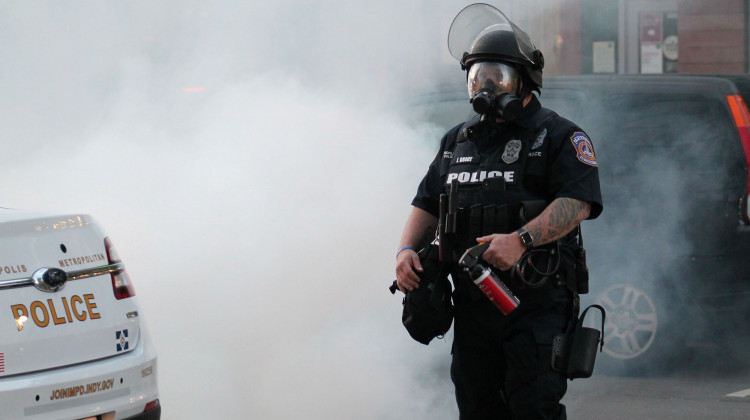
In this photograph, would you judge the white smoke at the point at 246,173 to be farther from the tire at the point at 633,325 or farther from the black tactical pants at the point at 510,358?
the black tactical pants at the point at 510,358

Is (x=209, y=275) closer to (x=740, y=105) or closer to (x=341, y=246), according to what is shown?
(x=341, y=246)

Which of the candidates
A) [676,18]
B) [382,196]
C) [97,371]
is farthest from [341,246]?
[676,18]

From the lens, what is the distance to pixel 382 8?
20.5 feet

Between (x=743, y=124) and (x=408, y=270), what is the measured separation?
280 centimetres

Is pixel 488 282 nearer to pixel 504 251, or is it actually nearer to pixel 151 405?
pixel 504 251

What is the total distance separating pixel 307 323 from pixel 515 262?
203 centimetres

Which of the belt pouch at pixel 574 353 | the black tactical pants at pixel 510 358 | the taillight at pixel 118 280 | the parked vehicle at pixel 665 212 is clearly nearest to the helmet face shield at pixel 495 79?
the black tactical pants at pixel 510 358

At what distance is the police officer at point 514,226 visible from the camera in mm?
2973

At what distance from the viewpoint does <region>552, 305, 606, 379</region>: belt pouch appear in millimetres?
2980

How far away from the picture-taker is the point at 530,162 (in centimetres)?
307

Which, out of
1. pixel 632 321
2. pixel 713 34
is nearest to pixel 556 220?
pixel 632 321

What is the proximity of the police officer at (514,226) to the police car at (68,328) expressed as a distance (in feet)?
2.79

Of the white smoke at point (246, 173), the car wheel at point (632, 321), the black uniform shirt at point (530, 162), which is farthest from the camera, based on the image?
the car wheel at point (632, 321)

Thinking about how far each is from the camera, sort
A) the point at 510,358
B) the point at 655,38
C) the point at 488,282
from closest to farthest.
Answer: the point at 488,282 < the point at 510,358 < the point at 655,38
